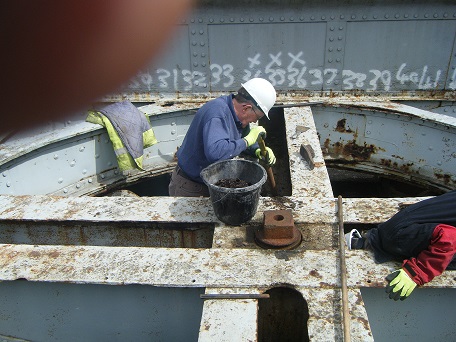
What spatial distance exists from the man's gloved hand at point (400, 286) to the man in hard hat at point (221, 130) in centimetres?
140

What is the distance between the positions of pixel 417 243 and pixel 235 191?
3.67 feet

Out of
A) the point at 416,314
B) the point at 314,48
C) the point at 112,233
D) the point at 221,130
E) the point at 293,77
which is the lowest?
the point at 416,314

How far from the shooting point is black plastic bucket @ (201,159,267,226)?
2.57 m

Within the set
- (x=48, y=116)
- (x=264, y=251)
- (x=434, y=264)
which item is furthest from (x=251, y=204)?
A: (x=48, y=116)

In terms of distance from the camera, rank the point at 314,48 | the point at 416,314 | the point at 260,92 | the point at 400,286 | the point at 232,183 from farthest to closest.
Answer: the point at 314,48 < the point at 260,92 < the point at 232,183 < the point at 416,314 < the point at 400,286

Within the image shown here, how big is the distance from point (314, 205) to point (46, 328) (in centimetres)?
190

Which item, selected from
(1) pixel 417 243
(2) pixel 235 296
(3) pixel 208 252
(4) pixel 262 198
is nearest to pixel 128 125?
(4) pixel 262 198

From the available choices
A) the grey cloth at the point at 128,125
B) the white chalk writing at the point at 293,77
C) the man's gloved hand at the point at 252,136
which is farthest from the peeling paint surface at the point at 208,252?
the white chalk writing at the point at 293,77

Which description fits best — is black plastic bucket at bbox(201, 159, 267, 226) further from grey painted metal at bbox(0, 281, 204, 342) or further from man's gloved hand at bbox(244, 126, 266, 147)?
grey painted metal at bbox(0, 281, 204, 342)

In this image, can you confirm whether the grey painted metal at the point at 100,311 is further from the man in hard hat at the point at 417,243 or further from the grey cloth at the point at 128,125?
the grey cloth at the point at 128,125

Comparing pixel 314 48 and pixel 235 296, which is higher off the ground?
pixel 314 48

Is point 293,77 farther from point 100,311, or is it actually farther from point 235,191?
point 100,311

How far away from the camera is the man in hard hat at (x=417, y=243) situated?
7.24 feet

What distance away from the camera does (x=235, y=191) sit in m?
2.52
